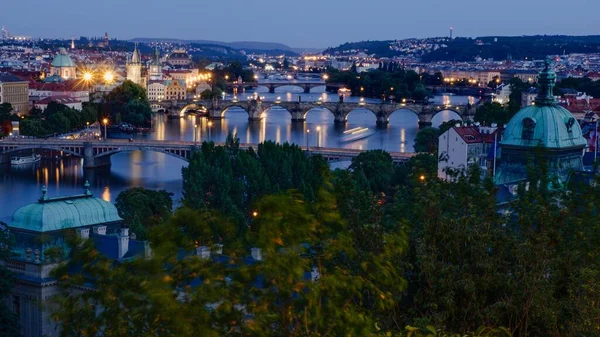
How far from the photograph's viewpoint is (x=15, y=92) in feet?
144

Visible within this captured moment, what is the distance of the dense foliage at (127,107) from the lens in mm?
40562

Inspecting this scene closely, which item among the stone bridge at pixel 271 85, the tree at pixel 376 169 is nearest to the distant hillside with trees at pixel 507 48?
the stone bridge at pixel 271 85

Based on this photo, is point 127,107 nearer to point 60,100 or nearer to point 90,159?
point 60,100

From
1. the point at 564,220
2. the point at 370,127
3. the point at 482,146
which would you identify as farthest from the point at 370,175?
the point at 370,127

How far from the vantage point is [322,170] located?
5340 mm

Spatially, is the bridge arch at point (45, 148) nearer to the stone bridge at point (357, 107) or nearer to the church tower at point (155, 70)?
the stone bridge at point (357, 107)

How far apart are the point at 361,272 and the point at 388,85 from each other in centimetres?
5474

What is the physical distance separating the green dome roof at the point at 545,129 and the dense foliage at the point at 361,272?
5112 millimetres

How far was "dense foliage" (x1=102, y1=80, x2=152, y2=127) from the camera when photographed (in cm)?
4056

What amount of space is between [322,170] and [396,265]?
1.99 ft

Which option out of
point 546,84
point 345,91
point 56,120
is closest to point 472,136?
point 546,84

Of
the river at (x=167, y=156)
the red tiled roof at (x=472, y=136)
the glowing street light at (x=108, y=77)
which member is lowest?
the river at (x=167, y=156)

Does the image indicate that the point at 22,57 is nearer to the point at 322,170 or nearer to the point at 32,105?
the point at 32,105

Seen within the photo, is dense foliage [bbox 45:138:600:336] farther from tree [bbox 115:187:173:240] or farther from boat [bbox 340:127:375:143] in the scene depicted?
boat [bbox 340:127:375:143]
